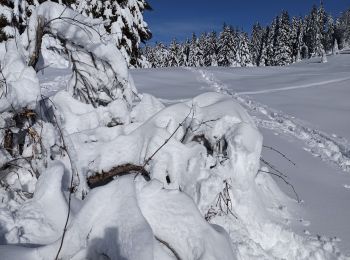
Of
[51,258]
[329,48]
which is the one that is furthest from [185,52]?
[51,258]

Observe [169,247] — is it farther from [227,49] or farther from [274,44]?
[274,44]

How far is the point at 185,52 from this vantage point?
3292 inches

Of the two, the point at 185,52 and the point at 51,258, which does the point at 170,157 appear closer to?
the point at 51,258

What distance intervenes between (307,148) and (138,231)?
587 cm

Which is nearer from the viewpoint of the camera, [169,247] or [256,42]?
[169,247]

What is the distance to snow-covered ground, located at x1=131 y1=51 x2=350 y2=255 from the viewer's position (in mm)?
4082

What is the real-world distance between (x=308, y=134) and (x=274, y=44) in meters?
66.6

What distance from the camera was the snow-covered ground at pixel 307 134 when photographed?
4.08 metres

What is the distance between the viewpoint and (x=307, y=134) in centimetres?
805

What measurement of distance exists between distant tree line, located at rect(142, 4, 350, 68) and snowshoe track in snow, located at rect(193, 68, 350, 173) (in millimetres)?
55471

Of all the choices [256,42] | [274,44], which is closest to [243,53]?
[274,44]

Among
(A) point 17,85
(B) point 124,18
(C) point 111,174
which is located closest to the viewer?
(A) point 17,85

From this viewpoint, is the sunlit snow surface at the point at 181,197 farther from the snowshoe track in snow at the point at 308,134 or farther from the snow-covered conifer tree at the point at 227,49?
the snow-covered conifer tree at the point at 227,49

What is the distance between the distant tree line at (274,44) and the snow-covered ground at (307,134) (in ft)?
161
